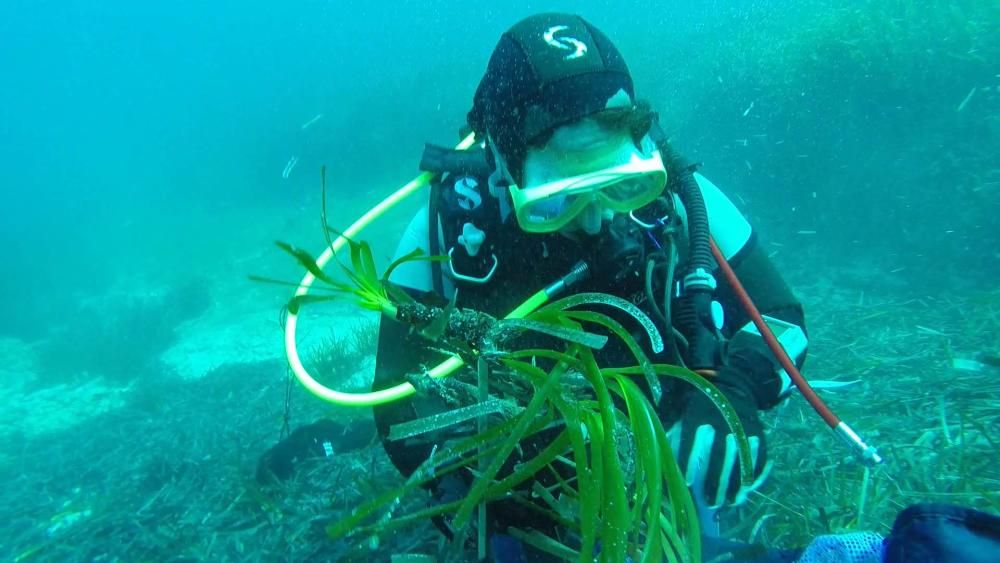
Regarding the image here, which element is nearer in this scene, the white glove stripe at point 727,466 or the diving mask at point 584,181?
the white glove stripe at point 727,466

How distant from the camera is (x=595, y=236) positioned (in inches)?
96.6

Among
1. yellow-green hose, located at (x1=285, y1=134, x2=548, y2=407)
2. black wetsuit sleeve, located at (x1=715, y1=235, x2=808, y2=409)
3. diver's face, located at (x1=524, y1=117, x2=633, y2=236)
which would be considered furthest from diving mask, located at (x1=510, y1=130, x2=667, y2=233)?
black wetsuit sleeve, located at (x1=715, y1=235, x2=808, y2=409)

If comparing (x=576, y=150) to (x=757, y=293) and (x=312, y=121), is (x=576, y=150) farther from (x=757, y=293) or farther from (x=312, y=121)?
(x=312, y=121)

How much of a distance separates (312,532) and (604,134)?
382 centimetres

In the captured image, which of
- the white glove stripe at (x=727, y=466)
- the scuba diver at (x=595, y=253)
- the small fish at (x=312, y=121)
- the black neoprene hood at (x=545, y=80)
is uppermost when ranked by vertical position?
the black neoprene hood at (x=545, y=80)

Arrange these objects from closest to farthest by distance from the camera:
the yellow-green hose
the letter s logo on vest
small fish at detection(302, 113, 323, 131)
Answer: the yellow-green hose → the letter s logo on vest → small fish at detection(302, 113, 323, 131)

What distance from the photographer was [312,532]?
4031mm

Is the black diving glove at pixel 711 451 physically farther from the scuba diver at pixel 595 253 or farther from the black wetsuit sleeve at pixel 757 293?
the black wetsuit sleeve at pixel 757 293

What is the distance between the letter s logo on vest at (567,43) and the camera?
228cm

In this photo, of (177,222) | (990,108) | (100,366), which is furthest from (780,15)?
(177,222)

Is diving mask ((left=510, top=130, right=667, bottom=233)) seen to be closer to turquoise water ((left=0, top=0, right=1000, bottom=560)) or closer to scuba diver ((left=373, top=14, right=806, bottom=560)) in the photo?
scuba diver ((left=373, top=14, right=806, bottom=560))

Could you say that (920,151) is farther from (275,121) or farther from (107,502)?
(275,121)

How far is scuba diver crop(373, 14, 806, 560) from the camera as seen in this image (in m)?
2.15

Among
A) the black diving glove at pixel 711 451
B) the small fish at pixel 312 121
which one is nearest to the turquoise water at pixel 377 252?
the small fish at pixel 312 121
